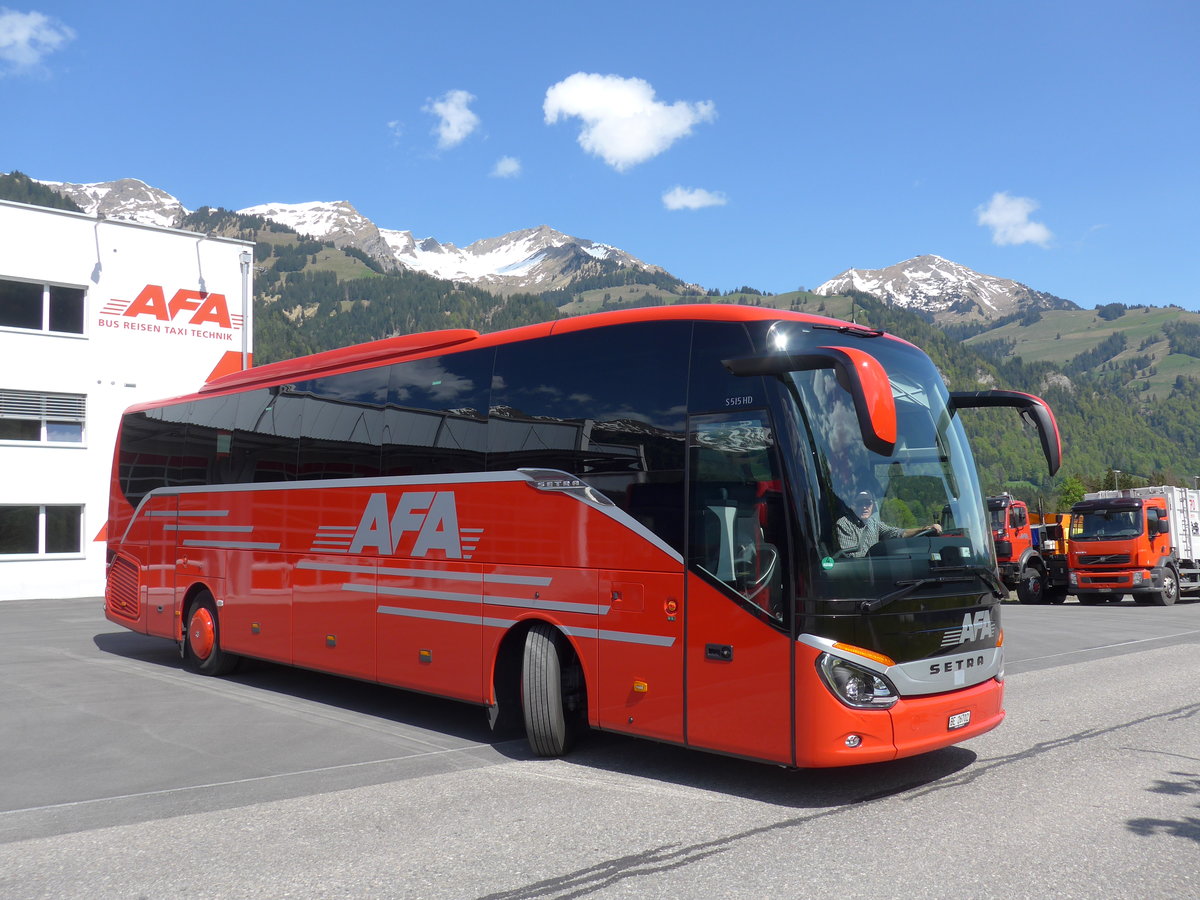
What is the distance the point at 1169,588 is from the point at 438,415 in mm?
24320

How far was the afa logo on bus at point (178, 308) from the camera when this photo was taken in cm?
2784

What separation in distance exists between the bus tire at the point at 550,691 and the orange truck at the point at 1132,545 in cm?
2268

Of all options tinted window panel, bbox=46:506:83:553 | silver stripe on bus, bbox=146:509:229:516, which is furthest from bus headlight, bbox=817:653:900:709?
tinted window panel, bbox=46:506:83:553

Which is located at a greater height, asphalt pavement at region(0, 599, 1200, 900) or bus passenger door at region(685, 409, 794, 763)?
bus passenger door at region(685, 409, 794, 763)

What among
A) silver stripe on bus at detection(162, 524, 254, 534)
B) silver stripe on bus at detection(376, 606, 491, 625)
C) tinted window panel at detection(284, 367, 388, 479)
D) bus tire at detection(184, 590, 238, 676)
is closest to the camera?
silver stripe on bus at detection(376, 606, 491, 625)

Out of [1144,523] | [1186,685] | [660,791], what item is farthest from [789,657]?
[1144,523]

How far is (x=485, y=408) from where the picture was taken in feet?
28.0

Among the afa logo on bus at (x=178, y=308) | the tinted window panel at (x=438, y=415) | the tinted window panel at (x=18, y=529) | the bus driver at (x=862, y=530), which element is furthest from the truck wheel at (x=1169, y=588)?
the tinted window panel at (x=18, y=529)

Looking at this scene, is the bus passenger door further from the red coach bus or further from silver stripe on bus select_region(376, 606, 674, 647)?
silver stripe on bus select_region(376, 606, 674, 647)

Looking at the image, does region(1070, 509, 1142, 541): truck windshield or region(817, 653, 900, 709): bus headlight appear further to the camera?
region(1070, 509, 1142, 541): truck windshield

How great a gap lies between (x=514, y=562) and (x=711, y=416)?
2163 mm

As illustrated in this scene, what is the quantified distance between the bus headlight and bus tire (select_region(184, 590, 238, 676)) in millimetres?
8421

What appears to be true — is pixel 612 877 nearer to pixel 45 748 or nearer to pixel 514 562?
pixel 514 562

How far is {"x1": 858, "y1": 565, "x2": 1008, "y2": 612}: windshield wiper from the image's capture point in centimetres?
624
